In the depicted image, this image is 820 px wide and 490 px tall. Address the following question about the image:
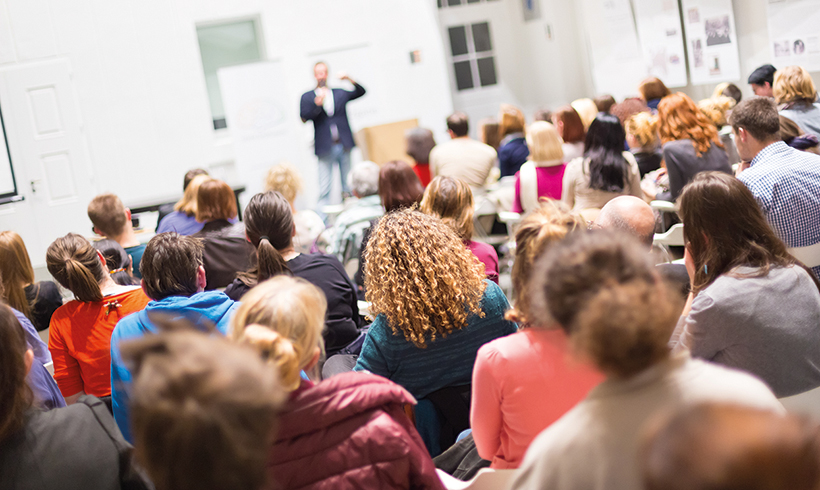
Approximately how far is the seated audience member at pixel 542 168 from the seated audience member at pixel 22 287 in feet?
9.18

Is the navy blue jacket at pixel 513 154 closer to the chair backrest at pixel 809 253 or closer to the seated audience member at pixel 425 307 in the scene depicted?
the chair backrest at pixel 809 253

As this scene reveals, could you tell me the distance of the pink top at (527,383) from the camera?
150 centimetres

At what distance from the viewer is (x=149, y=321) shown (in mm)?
2094

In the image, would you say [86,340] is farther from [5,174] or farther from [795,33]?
[795,33]

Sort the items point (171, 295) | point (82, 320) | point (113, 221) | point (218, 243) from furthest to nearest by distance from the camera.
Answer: point (113, 221), point (218, 243), point (82, 320), point (171, 295)

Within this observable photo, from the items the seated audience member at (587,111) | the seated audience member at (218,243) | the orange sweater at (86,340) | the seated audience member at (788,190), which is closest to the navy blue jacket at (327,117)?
the seated audience member at (587,111)

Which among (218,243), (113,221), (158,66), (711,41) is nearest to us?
(218,243)

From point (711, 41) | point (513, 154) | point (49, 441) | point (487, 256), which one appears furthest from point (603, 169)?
point (711, 41)

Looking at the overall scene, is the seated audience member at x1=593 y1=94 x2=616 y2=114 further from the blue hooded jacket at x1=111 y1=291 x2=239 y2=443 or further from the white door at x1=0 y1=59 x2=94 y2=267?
the white door at x1=0 y1=59 x2=94 y2=267

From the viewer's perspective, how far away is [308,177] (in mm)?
8711

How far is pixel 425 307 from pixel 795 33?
543 cm

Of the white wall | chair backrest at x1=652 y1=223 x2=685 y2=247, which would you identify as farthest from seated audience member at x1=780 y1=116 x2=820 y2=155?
the white wall

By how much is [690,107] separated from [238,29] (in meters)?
6.47

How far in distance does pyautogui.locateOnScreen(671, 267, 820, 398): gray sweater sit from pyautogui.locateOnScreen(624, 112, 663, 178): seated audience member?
2.82 meters
